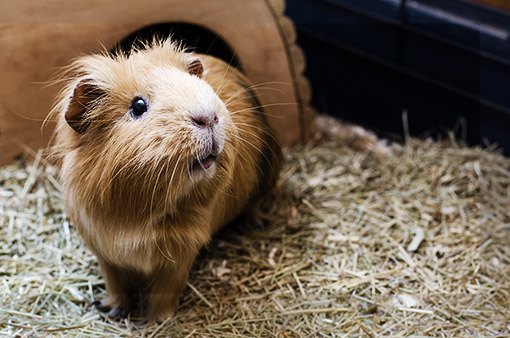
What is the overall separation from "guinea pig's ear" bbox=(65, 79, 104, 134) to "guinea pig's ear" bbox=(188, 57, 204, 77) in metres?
0.38

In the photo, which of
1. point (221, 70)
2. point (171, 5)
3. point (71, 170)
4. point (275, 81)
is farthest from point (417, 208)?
point (71, 170)

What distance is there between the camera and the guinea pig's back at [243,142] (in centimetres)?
255

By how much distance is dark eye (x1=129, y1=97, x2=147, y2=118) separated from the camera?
2047 mm

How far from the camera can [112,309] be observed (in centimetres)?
269

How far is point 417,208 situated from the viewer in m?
3.44

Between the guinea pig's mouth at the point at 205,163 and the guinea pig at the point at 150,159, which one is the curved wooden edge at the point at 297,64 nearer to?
the guinea pig at the point at 150,159

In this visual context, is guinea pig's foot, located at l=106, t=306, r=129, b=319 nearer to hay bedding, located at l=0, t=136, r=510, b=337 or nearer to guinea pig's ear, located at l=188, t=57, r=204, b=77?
hay bedding, located at l=0, t=136, r=510, b=337

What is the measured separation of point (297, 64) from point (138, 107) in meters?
1.81

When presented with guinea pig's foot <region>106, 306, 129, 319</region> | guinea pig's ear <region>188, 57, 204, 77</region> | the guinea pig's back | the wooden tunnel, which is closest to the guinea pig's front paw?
guinea pig's foot <region>106, 306, 129, 319</region>

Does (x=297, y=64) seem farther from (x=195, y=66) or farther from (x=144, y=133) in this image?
(x=144, y=133)

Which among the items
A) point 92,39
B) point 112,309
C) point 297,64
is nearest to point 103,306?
point 112,309

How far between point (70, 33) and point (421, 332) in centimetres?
234

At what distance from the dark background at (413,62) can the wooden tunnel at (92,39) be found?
2.21ft

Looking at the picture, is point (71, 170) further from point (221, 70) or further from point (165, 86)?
point (221, 70)
